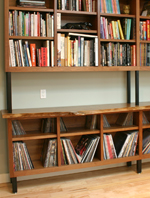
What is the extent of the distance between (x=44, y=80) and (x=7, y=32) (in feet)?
2.36

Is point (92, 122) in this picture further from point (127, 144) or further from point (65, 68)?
point (65, 68)

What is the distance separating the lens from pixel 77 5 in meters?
2.66

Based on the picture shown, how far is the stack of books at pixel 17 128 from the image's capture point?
255cm

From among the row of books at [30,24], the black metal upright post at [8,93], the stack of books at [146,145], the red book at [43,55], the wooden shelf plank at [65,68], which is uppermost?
the row of books at [30,24]

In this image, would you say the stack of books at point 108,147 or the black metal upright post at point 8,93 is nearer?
the black metal upright post at point 8,93

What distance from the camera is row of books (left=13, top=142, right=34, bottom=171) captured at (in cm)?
249

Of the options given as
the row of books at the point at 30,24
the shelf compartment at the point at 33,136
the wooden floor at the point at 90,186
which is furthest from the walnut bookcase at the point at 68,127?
the row of books at the point at 30,24

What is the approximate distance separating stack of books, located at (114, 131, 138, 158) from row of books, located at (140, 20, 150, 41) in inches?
45.5

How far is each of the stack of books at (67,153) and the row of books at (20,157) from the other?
0.38 meters

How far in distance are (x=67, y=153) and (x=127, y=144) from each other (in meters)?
0.74

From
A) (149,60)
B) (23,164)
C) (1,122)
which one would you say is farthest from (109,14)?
(23,164)

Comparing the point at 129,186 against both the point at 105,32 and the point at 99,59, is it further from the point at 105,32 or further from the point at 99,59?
the point at 105,32

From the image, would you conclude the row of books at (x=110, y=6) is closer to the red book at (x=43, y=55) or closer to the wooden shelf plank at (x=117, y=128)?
the red book at (x=43, y=55)

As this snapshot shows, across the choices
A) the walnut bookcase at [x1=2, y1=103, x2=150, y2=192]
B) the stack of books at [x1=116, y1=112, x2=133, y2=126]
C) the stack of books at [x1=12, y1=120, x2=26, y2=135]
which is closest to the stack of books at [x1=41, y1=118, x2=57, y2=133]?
the walnut bookcase at [x1=2, y1=103, x2=150, y2=192]
